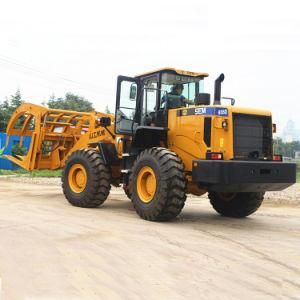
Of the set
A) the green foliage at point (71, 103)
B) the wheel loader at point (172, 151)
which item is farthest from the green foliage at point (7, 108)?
the wheel loader at point (172, 151)

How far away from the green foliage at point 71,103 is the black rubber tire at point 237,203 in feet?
130

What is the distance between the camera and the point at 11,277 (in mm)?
5410

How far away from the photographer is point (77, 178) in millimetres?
11852

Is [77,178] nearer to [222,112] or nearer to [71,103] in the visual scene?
[222,112]

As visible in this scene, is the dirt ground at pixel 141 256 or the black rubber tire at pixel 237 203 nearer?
the dirt ground at pixel 141 256

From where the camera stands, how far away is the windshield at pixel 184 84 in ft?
35.1

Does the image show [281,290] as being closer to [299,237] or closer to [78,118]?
[299,237]

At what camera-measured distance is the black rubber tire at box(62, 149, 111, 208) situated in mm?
11125

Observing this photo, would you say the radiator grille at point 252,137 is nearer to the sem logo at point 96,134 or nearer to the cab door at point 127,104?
the cab door at point 127,104

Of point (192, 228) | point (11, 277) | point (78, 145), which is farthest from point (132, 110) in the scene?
point (11, 277)

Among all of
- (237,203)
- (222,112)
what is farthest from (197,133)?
(237,203)

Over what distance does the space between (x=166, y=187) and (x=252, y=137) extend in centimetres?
196

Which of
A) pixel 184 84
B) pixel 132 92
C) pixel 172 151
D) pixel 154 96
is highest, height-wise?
pixel 184 84

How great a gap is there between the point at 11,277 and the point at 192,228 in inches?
166
